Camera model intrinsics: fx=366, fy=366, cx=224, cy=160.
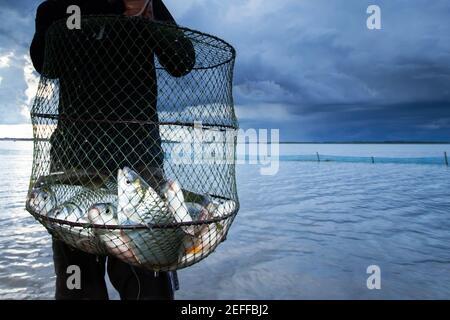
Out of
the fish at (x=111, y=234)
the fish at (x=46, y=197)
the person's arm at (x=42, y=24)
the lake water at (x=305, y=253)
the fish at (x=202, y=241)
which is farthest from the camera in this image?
the lake water at (x=305, y=253)

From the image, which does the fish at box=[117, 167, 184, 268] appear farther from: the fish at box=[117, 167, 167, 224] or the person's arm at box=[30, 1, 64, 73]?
the person's arm at box=[30, 1, 64, 73]

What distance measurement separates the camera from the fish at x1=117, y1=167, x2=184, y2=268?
156 cm

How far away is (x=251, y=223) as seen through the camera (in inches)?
243

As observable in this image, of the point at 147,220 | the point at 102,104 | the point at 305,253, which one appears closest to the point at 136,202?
the point at 147,220

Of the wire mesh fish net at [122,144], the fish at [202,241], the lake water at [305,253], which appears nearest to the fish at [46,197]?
→ the wire mesh fish net at [122,144]

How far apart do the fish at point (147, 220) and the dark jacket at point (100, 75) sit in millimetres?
267

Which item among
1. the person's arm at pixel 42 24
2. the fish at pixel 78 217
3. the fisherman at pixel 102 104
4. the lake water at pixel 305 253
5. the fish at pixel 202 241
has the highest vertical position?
the person's arm at pixel 42 24

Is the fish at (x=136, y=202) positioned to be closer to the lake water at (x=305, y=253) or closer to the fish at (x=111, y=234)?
the fish at (x=111, y=234)

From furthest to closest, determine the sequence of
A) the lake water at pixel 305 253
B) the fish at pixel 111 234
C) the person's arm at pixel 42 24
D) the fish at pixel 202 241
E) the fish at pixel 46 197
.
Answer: the lake water at pixel 305 253 < the person's arm at pixel 42 24 < the fish at pixel 46 197 < the fish at pixel 202 241 < the fish at pixel 111 234

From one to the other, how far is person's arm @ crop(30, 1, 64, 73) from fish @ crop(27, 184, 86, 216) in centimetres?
75

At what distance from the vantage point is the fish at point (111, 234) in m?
1.54

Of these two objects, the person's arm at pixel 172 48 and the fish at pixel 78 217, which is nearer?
the fish at pixel 78 217
